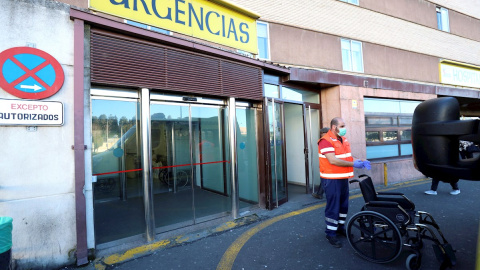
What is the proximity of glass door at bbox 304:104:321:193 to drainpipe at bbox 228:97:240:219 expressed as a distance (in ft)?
8.73

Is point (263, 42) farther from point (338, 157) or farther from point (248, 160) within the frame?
point (338, 157)

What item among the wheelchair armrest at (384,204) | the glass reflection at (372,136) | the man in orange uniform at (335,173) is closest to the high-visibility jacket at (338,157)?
the man in orange uniform at (335,173)

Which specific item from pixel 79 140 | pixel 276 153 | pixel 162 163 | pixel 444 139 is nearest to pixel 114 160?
pixel 79 140

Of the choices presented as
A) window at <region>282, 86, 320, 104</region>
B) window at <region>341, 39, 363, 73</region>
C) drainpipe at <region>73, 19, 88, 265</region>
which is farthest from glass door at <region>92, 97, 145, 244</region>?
window at <region>341, 39, 363, 73</region>

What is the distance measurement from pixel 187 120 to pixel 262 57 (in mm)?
3106

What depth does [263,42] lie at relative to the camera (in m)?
6.71

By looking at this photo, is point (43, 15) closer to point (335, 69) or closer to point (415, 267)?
point (415, 267)

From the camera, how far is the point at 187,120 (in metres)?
4.95

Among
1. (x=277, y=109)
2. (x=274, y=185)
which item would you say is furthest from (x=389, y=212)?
(x=277, y=109)

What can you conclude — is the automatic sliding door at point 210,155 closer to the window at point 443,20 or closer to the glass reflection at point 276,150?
the glass reflection at point 276,150

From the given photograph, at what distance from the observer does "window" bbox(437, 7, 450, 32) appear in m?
10.3

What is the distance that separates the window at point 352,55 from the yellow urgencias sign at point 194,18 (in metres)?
3.92

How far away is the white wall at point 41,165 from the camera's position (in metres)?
3.04

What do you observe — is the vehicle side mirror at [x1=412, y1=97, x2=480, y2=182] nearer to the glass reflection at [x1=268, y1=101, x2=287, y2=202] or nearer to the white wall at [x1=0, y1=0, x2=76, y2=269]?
the glass reflection at [x1=268, y1=101, x2=287, y2=202]
